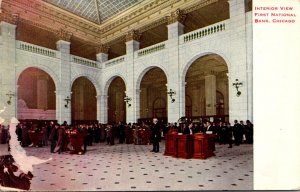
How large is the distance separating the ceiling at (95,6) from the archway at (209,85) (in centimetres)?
570

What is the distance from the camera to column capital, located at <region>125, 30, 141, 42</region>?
1583cm

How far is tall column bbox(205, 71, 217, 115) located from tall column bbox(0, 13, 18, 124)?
1183 centimetres

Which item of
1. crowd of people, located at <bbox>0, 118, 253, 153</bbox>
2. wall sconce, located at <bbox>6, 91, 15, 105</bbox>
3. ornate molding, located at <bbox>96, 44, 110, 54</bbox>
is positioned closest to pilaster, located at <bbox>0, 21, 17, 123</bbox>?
wall sconce, located at <bbox>6, 91, 15, 105</bbox>

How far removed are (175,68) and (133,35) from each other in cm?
418

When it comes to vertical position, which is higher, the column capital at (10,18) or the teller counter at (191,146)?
the column capital at (10,18)

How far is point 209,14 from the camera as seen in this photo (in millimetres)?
13648

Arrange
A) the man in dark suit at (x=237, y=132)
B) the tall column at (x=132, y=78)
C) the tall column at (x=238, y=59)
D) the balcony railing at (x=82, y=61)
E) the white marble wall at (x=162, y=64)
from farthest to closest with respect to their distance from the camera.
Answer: the balcony railing at (x=82, y=61), the tall column at (x=132, y=78), the white marble wall at (x=162, y=64), the tall column at (x=238, y=59), the man in dark suit at (x=237, y=132)

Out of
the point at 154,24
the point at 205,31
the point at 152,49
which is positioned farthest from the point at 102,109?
the point at 205,31

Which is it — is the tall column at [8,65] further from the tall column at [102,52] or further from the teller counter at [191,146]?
the teller counter at [191,146]

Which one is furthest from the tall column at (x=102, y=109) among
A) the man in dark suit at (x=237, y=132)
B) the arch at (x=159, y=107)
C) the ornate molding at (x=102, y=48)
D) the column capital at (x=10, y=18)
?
the man in dark suit at (x=237, y=132)

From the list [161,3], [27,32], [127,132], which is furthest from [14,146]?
[161,3]

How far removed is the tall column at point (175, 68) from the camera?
43.1ft

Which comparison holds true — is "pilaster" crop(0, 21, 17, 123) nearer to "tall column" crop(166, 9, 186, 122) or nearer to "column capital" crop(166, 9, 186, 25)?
"tall column" crop(166, 9, 186, 122)

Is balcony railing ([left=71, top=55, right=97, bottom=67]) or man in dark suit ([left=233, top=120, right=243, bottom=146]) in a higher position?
balcony railing ([left=71, top=55, right=97, bottom=67])
